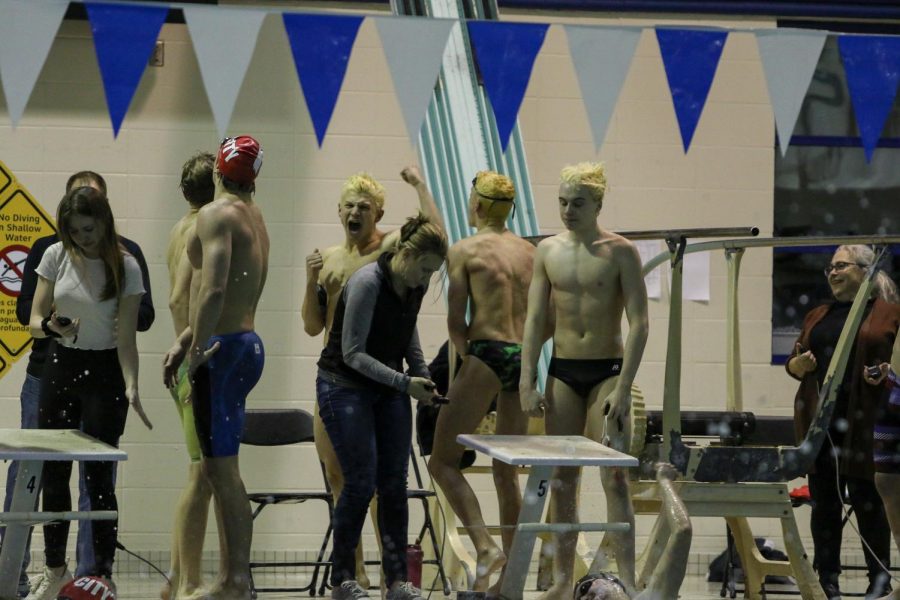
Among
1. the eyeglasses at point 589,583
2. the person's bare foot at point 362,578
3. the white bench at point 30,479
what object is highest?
the white bench at point 30,479

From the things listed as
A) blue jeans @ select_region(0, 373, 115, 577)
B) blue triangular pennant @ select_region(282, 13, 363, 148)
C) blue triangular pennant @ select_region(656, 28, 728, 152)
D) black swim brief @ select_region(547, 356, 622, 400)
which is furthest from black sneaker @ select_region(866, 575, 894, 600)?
blue jeans @ select_region(0, 373, 115, 577)

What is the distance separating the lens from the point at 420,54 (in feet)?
19.0

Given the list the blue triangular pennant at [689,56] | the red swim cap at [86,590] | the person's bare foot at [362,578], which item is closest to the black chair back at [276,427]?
the person's bare foot at [362,578]

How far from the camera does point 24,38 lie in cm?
545

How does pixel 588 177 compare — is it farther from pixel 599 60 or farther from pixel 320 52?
pixel 320 52

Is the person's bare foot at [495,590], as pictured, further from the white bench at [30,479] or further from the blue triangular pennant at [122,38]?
the blue triangular pennant at [122,38]

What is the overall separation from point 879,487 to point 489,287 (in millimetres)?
1697

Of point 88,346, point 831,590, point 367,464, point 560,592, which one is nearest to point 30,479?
point 88,346

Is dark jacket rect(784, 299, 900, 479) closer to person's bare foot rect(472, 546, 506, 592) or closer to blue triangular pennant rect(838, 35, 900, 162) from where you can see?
blue triangular pennant rect(838, 35, 900, 162)

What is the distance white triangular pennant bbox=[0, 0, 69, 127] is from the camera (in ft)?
17.8

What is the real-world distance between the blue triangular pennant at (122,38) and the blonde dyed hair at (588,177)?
1651 mm

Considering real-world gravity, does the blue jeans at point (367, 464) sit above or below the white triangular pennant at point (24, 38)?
below

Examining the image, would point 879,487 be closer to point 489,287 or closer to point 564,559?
point 564,559

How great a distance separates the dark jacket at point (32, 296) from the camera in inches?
223
